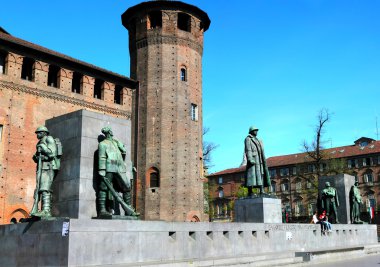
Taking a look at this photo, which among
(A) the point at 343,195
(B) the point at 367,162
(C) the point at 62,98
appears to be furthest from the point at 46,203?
(B) the point at 367,162

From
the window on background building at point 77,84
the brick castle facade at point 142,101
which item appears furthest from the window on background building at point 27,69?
the window on background building at point 77,84

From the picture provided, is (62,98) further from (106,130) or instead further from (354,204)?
(106,130)

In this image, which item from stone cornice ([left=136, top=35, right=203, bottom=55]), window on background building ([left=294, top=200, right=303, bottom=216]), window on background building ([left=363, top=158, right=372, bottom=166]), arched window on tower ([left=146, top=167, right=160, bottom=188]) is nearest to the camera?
arched window on tower ([left=146, top=167, right=160, bottom=188])

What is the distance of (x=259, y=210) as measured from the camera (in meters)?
13.0

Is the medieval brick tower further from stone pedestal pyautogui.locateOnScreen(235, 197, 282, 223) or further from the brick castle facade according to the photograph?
stone pedestal pyautogui.locateOnScreen(235, 197, 282, 223)

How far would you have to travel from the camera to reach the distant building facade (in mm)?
62938

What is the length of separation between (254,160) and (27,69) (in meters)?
19.8

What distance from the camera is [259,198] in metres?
13.1

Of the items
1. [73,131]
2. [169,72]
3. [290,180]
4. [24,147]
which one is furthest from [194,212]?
[290,180]

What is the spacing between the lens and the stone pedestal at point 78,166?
9.05 meters

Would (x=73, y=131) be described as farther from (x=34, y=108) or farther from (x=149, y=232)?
(x=34, y=108)

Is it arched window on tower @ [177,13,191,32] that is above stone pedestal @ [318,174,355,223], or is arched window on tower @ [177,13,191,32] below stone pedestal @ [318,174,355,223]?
above

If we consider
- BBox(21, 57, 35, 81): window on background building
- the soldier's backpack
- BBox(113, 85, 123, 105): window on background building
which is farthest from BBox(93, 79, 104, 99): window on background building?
the soldier's backpack

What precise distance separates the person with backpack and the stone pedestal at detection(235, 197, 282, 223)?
6332mm
